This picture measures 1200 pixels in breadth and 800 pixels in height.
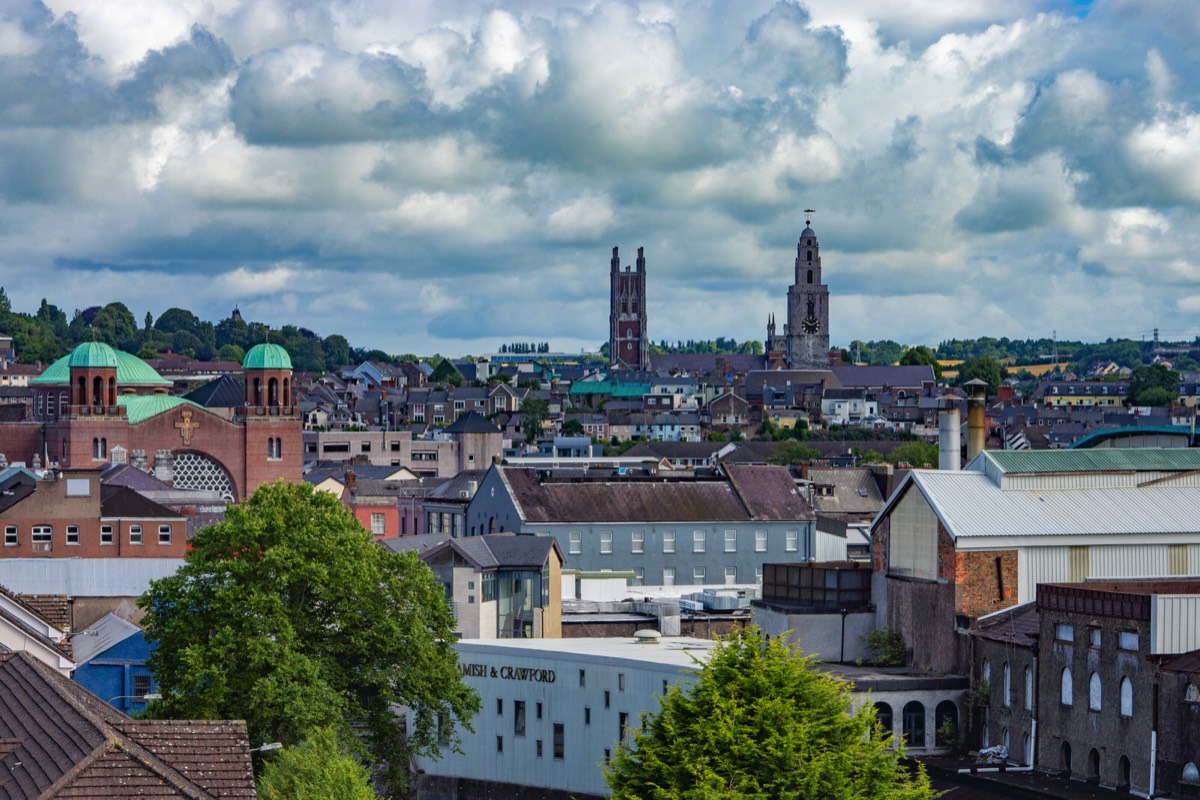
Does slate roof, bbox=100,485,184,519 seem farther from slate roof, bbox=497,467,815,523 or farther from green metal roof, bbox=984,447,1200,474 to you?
green metal roof, bbox=984,447,1200,474

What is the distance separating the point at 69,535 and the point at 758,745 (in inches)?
2457

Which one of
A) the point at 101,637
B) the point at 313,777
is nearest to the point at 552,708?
the point at 101,637

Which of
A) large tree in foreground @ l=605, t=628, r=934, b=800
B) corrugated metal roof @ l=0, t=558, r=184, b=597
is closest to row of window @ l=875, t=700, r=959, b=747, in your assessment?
large tree in foreground @ l=605, t=628, r=934, b=800

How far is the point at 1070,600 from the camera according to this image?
5225cm

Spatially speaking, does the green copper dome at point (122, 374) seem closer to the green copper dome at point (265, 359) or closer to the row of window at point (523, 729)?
the green copper dome at point (265, 359)

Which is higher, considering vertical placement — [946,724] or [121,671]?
[121,671]

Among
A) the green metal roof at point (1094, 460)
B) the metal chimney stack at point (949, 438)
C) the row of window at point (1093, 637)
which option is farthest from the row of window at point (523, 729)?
the metal chimney stack at point (949, 438)

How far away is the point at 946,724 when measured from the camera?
2267 inches

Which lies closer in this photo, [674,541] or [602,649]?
[602,649]

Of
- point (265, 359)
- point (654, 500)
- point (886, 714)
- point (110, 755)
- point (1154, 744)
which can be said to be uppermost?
point (265, 359)

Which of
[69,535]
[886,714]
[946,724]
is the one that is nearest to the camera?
[886,714]

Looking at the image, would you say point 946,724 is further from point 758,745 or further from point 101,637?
point 101,637

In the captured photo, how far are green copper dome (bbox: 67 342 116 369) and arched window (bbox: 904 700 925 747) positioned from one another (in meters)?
108

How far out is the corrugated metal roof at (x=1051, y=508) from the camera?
61.5 meters
